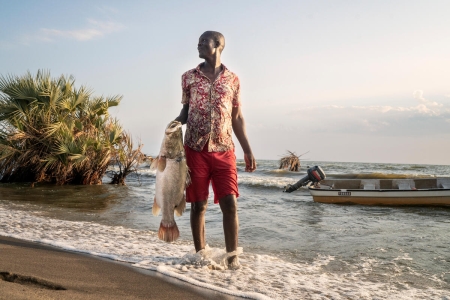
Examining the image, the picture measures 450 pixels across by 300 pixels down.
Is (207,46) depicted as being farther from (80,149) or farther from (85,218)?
(80,149)

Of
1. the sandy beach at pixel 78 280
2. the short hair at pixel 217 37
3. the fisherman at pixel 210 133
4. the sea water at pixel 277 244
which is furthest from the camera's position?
the short hair at pixel 217 37

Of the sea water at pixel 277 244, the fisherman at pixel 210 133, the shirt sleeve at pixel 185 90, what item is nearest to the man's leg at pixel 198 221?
the fisherman at pixel 210 133

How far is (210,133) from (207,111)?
0.67 ft

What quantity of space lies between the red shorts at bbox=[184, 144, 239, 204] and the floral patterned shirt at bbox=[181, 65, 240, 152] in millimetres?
65

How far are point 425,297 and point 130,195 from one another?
949cm

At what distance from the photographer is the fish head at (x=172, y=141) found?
3406mm

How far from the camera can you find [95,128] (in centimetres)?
1456

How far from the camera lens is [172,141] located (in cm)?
342

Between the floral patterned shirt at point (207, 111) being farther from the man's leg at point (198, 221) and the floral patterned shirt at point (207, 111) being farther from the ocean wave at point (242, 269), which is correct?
the ocean wave at point (242, 269)

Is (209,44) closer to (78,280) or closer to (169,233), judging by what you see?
(169,233)

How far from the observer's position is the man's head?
376 cm

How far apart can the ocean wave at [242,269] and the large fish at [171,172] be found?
50 centimetres

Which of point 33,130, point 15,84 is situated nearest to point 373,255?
point 33,130

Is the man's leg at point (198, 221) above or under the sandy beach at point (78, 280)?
above
